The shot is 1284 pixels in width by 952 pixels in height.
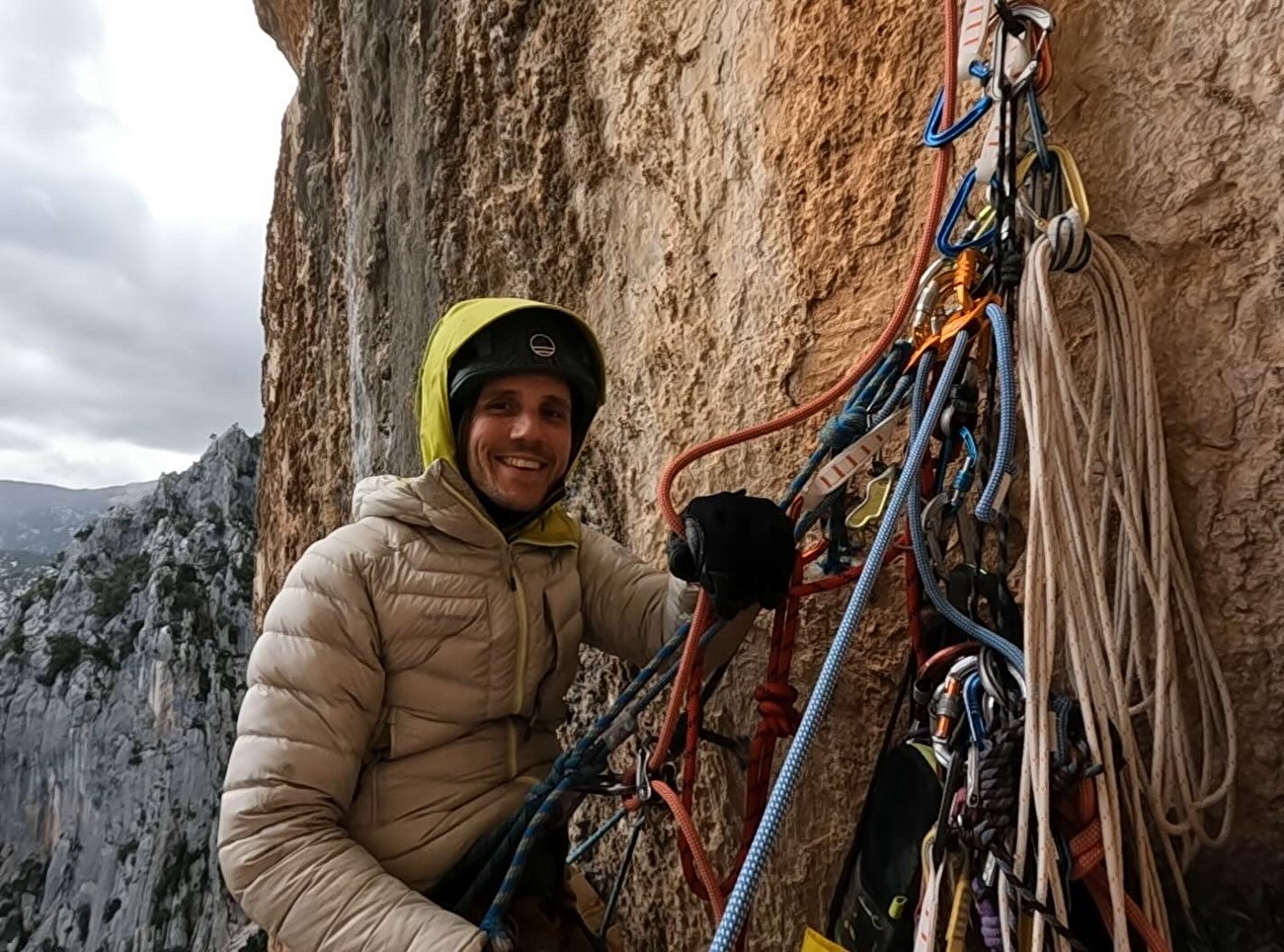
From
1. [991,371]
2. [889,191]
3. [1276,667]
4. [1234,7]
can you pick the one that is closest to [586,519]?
[889,191]

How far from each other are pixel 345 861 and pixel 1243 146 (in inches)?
63.6

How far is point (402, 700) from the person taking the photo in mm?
1258

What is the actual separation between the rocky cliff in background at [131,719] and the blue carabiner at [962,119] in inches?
877

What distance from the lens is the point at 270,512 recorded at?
5508mm

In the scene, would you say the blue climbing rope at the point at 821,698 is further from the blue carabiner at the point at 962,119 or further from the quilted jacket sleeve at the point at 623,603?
the quilted jacket sleeve at the point at 623,603

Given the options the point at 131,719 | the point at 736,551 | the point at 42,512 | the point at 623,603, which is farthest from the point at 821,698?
the point at 42,512

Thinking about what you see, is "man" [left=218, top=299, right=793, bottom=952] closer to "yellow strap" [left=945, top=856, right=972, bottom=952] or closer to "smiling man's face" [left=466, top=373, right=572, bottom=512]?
"smiling man's face" [left=466, top=373, right=572, bottom=512]

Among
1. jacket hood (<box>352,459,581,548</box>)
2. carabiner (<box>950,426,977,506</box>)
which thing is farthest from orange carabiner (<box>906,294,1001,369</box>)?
jacket hood (<box>352,459,581,548</box>)

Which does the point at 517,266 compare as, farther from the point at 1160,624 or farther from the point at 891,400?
the point at 1160,624

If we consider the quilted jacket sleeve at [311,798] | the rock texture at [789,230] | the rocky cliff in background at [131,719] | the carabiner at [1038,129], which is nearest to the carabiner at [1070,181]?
the carabiner at [1038,129]

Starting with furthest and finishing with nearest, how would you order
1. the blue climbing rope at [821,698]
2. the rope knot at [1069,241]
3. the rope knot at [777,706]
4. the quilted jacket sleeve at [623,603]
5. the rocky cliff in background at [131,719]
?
the rocky cliff in background at [131,719] < the quilted jacket sleeve at [623,603] < the rope knot at [777,706] < the rope knot at [1069,241] < the blue climbing rope at [821,698]

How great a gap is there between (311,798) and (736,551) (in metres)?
0.68

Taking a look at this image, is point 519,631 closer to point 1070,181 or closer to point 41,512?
point 1070,181

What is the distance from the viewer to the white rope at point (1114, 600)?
2.84ft
